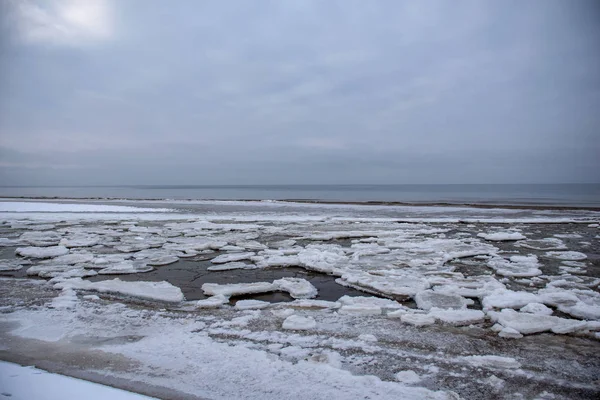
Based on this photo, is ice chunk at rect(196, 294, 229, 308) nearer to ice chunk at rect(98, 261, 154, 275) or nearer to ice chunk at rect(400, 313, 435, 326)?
ice chunk at rect(400, 313, 435, 326)

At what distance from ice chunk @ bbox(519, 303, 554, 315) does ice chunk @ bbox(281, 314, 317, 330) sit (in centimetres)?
235

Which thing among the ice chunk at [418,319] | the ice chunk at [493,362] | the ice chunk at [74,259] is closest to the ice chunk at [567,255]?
the ice chunk at [418,319]

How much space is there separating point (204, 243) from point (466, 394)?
6.49 metres

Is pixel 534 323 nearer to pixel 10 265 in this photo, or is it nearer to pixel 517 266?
pixel 517 266

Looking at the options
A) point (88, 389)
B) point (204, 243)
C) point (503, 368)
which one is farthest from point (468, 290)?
point (204, 243)

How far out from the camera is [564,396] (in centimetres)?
209

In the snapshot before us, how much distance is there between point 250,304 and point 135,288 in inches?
64.0

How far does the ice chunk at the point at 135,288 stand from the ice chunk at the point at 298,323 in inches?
59.2

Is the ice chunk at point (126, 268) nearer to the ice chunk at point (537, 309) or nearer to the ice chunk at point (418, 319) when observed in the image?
the ice chunk at point (418, 319)

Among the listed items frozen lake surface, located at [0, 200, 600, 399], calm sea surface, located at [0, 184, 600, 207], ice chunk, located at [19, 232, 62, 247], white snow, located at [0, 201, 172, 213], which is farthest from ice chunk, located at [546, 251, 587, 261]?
calm sea surface, located at [0, 184, 600, 207]

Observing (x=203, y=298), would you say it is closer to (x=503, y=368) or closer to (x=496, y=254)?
(x=503, y=368)

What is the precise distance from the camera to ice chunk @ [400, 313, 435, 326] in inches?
127

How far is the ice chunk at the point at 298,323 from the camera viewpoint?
313cm

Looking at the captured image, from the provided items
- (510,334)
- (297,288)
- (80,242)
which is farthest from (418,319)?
(80,242)
